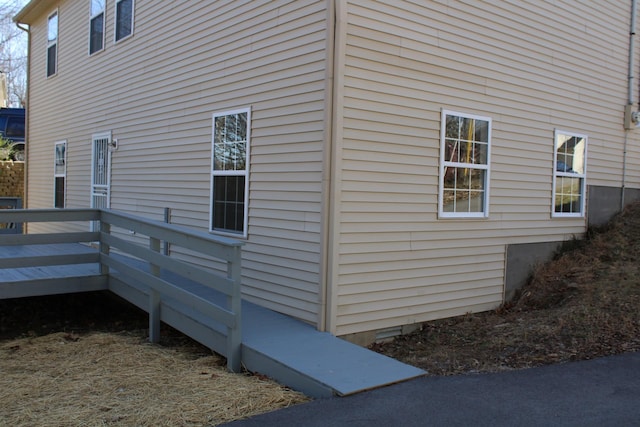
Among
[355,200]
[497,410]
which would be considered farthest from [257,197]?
[497,410]

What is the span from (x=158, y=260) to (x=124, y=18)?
19.8ft

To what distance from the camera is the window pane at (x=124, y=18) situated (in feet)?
31.8

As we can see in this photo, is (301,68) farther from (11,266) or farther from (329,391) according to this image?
(11,266)

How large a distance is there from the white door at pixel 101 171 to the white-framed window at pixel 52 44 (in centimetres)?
343

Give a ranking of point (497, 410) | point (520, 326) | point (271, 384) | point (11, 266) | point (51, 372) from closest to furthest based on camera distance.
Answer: point (497, 410), point (271, 384), point (51, 372), point (520, 326), point (11, 266)

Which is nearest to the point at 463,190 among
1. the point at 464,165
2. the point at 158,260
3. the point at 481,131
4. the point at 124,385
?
the point at 464,165

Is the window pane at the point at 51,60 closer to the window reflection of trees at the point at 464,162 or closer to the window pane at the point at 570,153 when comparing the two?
the window reflection of trees at the point at 464,162

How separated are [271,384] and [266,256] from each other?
2.06 m

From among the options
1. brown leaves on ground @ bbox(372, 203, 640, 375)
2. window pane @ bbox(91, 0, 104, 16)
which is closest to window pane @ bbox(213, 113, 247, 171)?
brown leaves on ground @ bbox(372, 203, 640, 375)

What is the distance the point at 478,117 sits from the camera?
6.87 m

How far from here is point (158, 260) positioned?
228 inches

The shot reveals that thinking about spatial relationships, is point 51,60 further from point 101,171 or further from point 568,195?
point 568,195

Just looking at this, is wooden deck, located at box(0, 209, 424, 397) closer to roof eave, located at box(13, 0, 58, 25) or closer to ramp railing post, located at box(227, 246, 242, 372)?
ramp railing post, located at box(227, 246, 242, 372)

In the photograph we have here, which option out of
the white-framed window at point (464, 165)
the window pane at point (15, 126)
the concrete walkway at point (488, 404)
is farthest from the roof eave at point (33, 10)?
the concrete walkway at point (488, 404)
